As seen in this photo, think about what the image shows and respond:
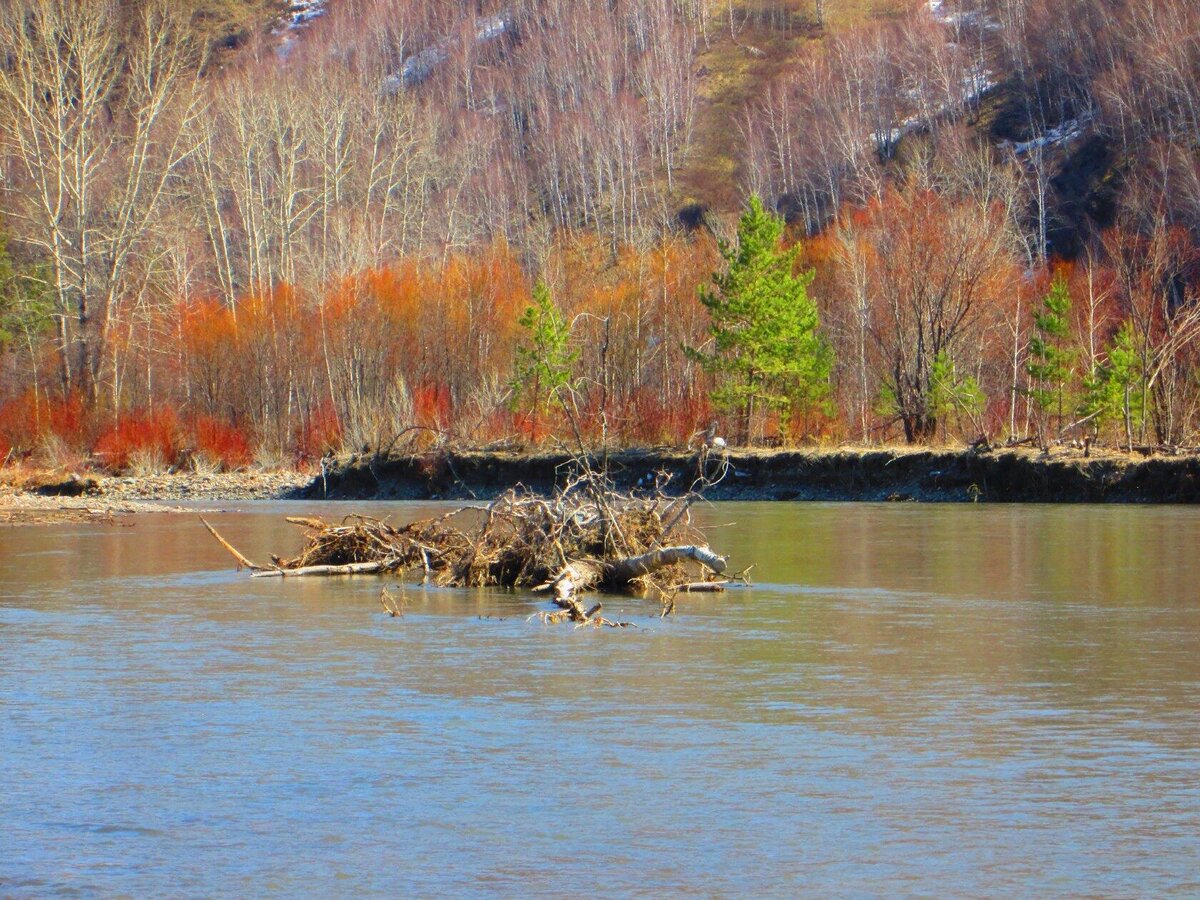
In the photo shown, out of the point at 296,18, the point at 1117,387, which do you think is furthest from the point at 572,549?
the point at 296,18

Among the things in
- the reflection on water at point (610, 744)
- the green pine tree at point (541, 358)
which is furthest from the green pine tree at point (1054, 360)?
the reflection on water at point (610, 744)

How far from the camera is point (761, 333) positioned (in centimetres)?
4688

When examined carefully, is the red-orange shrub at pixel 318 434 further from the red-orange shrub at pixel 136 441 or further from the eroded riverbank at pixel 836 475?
the eroded riverbank at pixel 836 475

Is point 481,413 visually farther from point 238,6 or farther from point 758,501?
point 238,6

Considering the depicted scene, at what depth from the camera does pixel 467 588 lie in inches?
695

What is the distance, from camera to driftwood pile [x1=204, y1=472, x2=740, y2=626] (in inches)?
640

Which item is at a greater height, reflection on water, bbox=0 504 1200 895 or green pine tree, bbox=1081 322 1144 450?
green pine tree, bbox=1081 322 1144 450

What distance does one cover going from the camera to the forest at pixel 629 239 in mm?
47250

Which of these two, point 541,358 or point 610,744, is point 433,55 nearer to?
point 541,358

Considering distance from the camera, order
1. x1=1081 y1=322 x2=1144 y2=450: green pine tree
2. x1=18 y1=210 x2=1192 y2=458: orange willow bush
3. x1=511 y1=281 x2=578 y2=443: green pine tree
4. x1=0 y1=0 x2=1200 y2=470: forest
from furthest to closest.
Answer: x1=511 y1=281 x2=578 y2=443: green pine tree, x1=18 y1=210 x2=1192 y2=458: orange willow bush, x1=0 y1=0 x2=1200 y2=470: forest, x1=1081 y1=322 x2=1144 y2=450: green pine tree

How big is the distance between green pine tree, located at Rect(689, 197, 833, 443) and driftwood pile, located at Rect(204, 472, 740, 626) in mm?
28549

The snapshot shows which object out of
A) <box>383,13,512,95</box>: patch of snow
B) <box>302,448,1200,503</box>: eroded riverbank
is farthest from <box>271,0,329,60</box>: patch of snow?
<box>302,448,1200,503</box>: eroded riverbank

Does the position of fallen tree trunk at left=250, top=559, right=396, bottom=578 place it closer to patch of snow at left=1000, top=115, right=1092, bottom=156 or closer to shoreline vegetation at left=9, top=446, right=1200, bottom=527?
shoreline vegetation at left=9, top=446, right=1200, bottom=527

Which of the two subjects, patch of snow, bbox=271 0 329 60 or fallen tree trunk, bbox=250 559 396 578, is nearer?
fallen tree trunk, bbox=250 559 396 578
